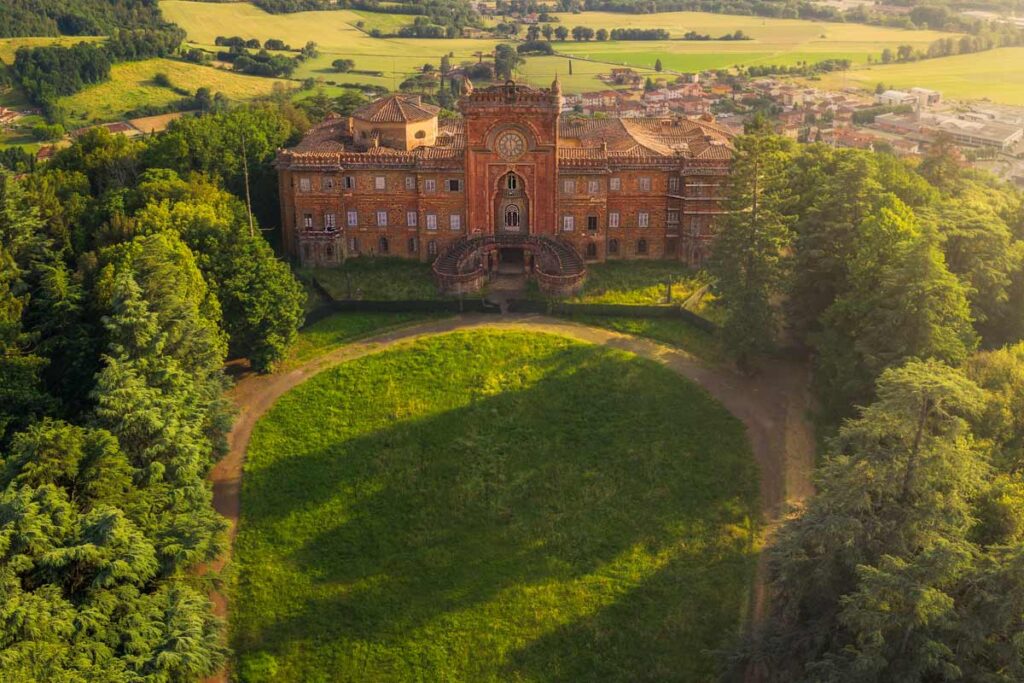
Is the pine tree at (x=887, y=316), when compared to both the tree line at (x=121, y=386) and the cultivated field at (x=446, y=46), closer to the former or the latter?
the tree line at (x=121, y=386)

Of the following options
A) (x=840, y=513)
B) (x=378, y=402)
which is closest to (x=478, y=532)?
(x=378, y=402)

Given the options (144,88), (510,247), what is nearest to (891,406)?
(510,247)

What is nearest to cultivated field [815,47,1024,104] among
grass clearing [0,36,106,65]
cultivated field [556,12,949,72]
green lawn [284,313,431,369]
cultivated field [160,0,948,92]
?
cultivated field [556,12,949,72]

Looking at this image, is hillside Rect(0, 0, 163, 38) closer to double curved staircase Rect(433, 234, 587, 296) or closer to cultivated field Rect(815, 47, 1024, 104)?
double curved staircase Rect(433, 234, 587, 296)

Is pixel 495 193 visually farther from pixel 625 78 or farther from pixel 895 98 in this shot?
pixel 625 78

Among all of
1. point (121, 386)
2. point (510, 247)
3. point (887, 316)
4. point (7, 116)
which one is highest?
point (7, 116)

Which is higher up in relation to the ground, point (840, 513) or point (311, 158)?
point (311, 158)

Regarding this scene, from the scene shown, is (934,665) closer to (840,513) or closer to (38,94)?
(840,513)

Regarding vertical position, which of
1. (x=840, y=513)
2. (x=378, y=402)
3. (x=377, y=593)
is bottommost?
(x=377, y=593)
